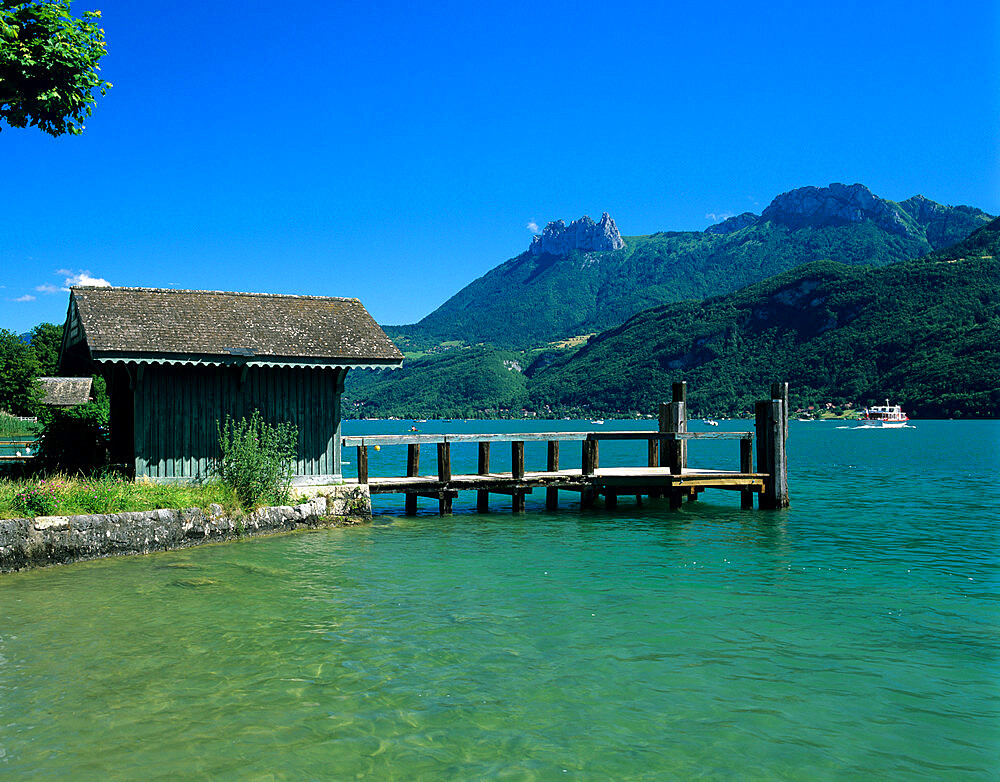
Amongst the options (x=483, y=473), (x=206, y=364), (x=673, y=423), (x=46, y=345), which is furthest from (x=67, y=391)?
(x=673, y=423)

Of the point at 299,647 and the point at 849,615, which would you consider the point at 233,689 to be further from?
the point at 849,615

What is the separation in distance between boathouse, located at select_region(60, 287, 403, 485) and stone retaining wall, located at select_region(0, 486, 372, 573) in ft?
4.73

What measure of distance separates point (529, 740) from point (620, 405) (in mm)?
180869

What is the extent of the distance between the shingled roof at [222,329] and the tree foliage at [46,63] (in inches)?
160

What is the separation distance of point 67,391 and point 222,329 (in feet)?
Result: 114

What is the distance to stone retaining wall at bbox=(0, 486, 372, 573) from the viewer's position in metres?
13.2

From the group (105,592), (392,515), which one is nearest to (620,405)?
(392,515)

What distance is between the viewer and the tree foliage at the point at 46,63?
15.8m

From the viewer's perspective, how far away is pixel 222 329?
1877 cm

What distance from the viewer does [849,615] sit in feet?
36.7

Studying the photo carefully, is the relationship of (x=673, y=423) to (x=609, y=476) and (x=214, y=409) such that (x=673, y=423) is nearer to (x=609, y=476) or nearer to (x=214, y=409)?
(x=609, y=476)

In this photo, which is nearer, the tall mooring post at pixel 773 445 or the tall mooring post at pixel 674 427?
the tall mooring post at pixel 773 445

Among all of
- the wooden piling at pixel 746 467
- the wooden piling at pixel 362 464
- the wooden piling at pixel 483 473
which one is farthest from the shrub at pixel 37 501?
the wooden piling at pixel 746 467

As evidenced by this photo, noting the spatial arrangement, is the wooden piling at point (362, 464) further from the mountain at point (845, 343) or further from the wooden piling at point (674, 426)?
the mountain at point (845, 343)
